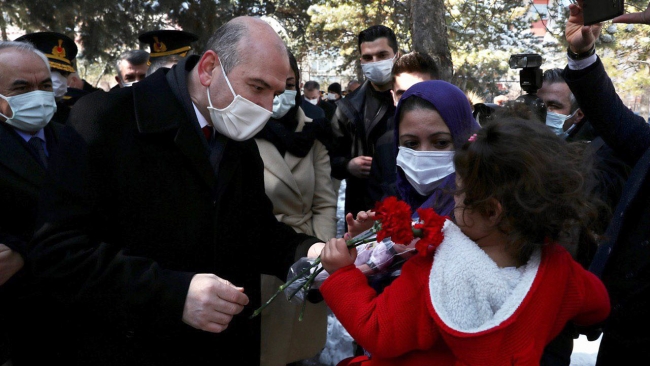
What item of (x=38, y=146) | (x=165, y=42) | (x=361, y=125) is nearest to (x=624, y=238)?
(x=361, y=125)

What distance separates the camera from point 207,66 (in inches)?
84.2

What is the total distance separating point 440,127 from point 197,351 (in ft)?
4.26

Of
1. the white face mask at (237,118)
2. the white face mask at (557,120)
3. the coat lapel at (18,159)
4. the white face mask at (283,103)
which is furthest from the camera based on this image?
the white face mask at (557,120)

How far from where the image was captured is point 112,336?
1.94m

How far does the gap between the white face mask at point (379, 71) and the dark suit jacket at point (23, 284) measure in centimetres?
234

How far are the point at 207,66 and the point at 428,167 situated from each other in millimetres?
957

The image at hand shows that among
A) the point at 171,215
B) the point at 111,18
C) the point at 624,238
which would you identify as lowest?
the point at 111,18

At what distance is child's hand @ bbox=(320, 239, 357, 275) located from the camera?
1.71m

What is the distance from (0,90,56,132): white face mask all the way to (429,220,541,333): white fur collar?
7.35ft

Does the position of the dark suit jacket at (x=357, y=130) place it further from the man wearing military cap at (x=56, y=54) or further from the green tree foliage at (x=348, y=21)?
the green tree foliage at (x=348, y=21)

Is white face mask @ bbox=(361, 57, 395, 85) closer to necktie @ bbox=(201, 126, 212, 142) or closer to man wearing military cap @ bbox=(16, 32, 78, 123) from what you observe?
necktie @ bbox=(201, 126, 212, 142)

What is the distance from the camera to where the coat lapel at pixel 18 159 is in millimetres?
2539

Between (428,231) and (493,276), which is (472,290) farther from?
(428,231)

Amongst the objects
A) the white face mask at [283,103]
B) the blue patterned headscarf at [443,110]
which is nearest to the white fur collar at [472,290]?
the blue patterned headscarf at [443,110]
